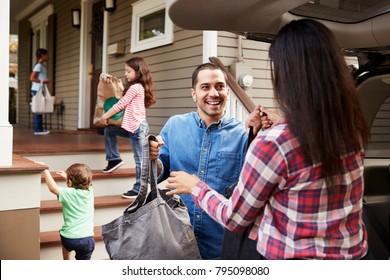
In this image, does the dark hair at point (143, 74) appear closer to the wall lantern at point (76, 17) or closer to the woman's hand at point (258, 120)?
the woman's hand at point (258, 120)

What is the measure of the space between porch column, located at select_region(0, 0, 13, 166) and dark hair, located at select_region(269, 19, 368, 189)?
1353 mm

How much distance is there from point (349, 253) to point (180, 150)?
605mm

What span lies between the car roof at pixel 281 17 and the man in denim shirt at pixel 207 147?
182 millimetres

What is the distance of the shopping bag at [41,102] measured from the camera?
4.58 meters

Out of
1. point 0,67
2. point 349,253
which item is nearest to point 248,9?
point 349,253

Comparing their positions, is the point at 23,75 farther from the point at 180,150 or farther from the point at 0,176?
the point at 180,150

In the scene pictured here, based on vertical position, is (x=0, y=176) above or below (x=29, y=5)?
below

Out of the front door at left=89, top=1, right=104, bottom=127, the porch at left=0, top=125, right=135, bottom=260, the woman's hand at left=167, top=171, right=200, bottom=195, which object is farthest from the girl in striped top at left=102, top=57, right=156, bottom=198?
the front door at left=89, top=1, right=104, bottom=127

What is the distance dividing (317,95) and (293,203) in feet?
0.64

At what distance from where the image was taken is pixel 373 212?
4.98 feet

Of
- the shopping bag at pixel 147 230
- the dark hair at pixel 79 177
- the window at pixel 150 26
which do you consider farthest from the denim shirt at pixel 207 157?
the window at pixel 150 26

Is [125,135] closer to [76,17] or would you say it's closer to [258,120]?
[258,120]

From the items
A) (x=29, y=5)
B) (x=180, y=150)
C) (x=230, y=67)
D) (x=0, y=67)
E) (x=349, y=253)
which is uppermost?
(x=29, y=5)

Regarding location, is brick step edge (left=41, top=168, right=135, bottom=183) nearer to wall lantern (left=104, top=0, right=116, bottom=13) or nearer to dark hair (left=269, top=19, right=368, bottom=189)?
dark hair (left=269, top=19, right=368, bottom=189)
